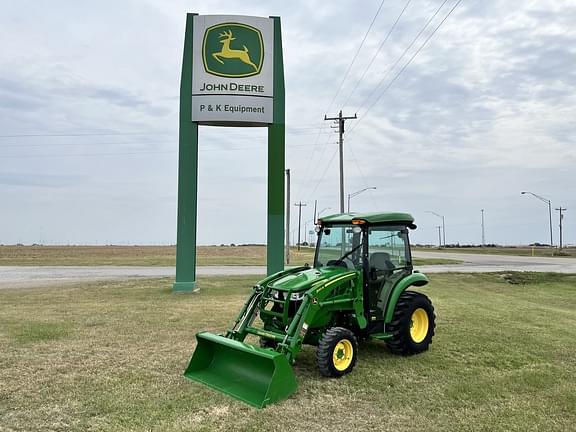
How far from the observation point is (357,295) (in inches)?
253

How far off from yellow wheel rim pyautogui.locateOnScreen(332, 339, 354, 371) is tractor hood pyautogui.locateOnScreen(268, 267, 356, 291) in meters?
0.82

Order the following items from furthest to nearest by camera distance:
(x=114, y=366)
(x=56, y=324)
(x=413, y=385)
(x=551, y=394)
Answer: (x=56, y=324), (x=114, y=366), (x=413, y=385), (x=551, y=394)

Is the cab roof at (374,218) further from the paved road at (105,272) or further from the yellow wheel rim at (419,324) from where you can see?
the paved road at (105,272)

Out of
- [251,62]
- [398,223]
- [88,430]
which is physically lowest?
[88,430]

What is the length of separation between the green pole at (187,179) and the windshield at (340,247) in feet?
29.0

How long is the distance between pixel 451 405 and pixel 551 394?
127cm

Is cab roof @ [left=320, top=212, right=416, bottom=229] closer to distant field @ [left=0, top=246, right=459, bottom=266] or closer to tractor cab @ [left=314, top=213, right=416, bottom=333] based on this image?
tractor cab @ [left=314, top=213, right=416, bottom=333]

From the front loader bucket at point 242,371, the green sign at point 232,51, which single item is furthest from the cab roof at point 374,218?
the green sign at point 232,51

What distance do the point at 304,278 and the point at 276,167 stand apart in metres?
9.66

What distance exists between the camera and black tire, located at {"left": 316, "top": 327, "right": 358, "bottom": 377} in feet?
18.5

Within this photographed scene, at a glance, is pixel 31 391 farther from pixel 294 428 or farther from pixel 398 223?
pixel 398 223

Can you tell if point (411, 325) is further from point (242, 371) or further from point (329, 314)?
point (242, 371)

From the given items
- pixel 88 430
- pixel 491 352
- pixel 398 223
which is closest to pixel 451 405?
pixel 491 352

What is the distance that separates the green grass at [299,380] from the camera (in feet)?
14.9
